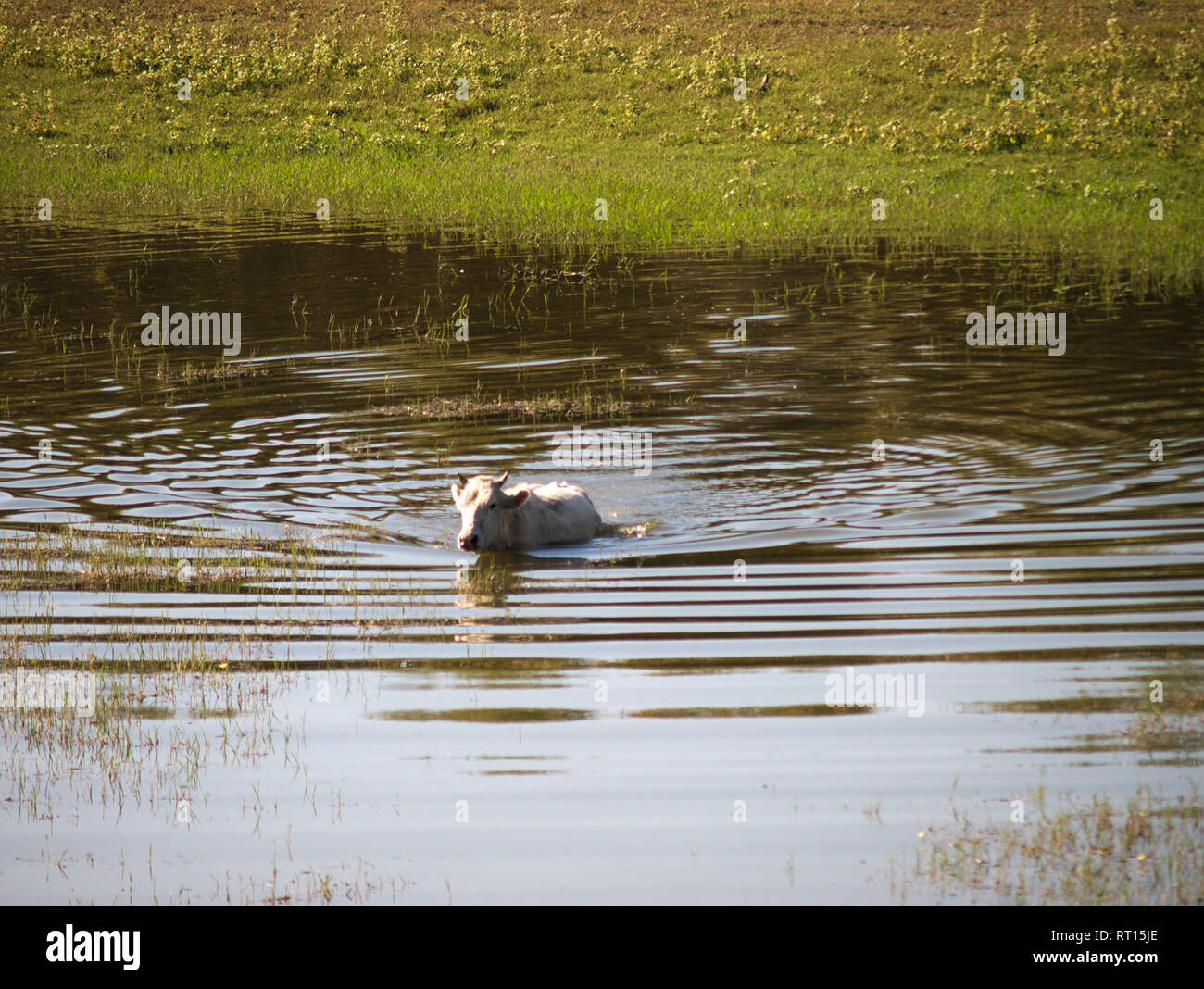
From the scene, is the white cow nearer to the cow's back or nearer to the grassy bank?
the cow's back

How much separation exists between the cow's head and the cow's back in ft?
0.51

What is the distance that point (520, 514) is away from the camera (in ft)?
43.4

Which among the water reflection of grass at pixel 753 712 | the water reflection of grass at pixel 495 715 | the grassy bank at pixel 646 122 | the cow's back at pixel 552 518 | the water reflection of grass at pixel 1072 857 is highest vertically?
the grassy bank at pixel 646 122

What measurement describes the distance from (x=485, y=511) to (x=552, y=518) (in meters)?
0.83

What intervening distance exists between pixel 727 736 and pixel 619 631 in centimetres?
221

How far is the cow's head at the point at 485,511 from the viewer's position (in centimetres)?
1270

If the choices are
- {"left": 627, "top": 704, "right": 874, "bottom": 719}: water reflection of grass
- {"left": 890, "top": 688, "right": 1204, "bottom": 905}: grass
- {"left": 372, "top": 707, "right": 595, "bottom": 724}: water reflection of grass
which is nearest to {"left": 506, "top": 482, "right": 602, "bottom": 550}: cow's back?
{"left": 372, "top": 707, "right": 595, "bottom": 724}: water reflection of grass

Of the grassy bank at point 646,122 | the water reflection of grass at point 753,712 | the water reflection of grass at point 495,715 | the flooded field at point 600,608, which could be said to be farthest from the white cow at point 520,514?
the grassy bank at point 646,122

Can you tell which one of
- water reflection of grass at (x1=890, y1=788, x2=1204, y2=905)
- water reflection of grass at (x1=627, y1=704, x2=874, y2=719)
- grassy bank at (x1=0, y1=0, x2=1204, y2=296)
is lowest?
water reflection of grass at (x1=890, y1=788, x2=1204, y2=905)

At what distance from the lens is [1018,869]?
6566mm

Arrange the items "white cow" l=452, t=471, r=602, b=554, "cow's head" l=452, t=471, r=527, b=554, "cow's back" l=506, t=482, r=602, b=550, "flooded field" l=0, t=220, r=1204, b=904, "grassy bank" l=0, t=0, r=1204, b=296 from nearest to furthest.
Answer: "flooded field" l=0, t=220, r=1204, b=904
"cow's head" l=452, t=471, r=527, b=554
"white cow" l=452, t=471, r=602, b=554
"cow's back" l=506, t=482, r=602, b=550
"grassy bank" l=0, t=0, r=1204, b=296

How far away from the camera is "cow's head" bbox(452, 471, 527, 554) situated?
12.7 meters

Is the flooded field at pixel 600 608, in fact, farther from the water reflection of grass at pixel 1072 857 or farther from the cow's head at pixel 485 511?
the cow's head at pixel 485 511

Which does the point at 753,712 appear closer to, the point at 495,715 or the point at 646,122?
the point at 495,715
